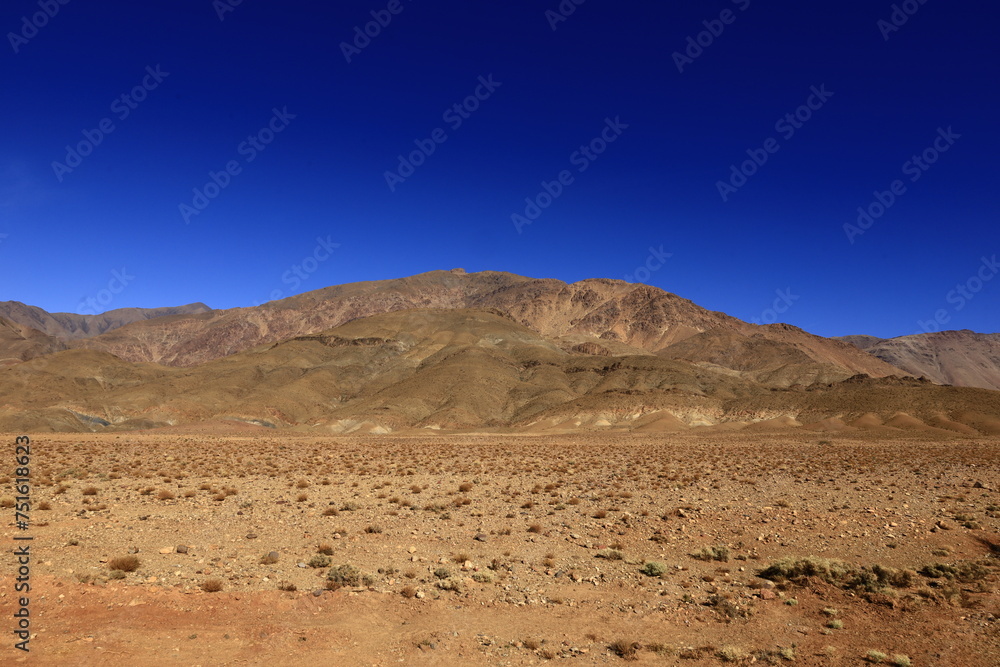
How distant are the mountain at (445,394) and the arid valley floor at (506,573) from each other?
55199mm

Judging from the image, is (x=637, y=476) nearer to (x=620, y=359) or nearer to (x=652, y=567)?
(x=652, y=567)

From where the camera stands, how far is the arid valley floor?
27.3 ft

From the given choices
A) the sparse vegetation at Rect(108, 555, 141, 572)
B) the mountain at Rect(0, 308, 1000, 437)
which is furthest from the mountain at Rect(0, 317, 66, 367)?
the sparse vegetation at Rect(108, 555, 141, 572)

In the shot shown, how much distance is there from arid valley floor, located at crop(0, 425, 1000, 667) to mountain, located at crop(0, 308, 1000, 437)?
181ft

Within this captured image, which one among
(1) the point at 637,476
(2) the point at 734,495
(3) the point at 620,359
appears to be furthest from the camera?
(3) the point at 620,359

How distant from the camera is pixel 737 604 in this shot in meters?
10.1

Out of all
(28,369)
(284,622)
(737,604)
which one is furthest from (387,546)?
(28,369)

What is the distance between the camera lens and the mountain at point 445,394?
76312mm

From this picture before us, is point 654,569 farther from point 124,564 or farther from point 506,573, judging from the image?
point 124,564

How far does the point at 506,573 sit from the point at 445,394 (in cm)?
8822

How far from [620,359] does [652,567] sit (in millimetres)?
Result: 111936

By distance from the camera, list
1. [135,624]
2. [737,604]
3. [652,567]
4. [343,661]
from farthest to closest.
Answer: [652,567] < [737,604] < [135,624] < [343,661]

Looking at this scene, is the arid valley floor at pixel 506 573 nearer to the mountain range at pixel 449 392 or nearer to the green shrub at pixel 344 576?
the green shrub at pixel 344 576

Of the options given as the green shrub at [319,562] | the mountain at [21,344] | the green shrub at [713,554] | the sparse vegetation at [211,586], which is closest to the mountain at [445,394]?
the mountain at [21,344]
